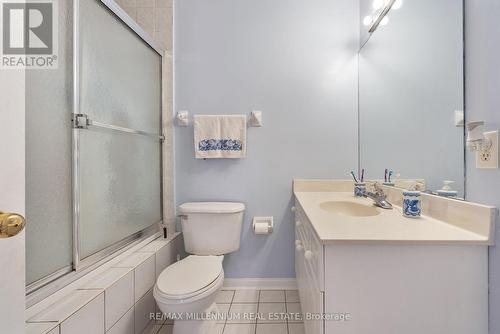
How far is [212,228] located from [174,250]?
365 millimetres

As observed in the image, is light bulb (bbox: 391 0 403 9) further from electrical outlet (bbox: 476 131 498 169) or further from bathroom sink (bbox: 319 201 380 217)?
bathroom sink (bbox: 319 201 380 217)

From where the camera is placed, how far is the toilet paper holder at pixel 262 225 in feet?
5.74

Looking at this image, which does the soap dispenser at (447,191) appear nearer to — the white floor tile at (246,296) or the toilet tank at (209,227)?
the toilet tank at (209,227)

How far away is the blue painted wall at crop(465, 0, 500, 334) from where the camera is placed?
2.42 ft

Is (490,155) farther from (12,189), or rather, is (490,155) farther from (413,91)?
(12,189)

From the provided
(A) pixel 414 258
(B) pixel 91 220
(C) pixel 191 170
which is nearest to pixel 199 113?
(C) pixel 191 170

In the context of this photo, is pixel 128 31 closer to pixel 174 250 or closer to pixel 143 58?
pixel 143 58

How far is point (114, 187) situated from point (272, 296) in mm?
1338

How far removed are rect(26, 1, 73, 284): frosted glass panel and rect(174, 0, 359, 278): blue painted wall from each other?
89 centimetres

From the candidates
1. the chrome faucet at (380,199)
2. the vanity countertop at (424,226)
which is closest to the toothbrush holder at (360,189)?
the chrome faucet at (380,199)

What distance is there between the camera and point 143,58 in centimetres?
163

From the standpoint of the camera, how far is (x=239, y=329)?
1.41 metres

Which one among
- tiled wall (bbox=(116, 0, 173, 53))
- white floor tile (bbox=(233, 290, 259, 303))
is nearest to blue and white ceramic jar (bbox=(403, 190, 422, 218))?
white floor tile (bbox=(233, 290, 259, 303))

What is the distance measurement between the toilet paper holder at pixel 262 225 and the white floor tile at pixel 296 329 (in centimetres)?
60
